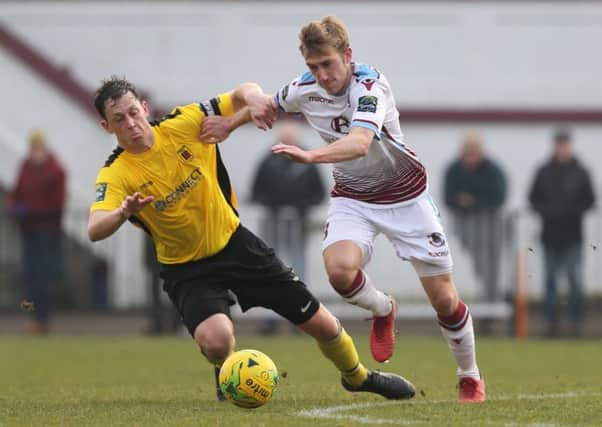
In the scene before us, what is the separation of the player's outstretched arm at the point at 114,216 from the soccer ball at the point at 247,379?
944 mm

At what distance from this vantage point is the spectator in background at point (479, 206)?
16156mm

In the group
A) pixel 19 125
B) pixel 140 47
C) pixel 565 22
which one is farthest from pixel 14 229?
pixel 565 22

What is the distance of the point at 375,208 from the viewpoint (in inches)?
346

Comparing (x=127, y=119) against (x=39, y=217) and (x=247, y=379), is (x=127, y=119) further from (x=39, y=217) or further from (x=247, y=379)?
(x=39, y=217)

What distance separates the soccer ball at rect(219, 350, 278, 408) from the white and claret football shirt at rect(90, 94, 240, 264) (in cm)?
85

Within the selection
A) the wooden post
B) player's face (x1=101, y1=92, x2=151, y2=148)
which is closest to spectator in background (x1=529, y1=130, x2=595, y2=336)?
the wooden post

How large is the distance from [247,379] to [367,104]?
164 centimetres

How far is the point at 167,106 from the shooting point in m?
20.4

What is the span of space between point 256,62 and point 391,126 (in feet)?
40.1

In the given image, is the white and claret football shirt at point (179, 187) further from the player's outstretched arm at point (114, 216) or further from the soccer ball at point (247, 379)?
the soccer ball at point (247, 379)

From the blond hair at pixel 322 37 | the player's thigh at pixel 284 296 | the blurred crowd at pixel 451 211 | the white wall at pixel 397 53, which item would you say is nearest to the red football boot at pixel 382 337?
the player's thigh at pixel 284 296

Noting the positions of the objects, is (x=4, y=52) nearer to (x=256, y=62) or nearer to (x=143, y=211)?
(x=256, y=62)

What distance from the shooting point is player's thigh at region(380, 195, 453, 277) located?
28.4 feet

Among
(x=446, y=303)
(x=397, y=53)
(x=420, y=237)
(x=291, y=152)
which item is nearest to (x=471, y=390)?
(x=446, y=303)
